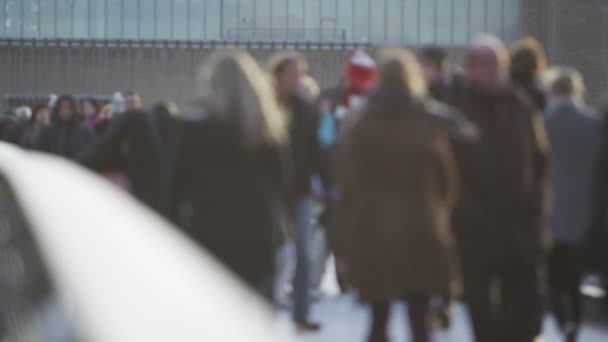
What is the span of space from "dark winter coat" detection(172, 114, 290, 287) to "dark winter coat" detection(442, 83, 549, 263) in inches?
53.2

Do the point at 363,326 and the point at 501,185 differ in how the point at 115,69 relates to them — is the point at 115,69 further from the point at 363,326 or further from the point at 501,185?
the point at 501,185

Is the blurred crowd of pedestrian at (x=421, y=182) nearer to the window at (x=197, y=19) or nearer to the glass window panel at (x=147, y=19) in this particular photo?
the window at (x=197, y=19)

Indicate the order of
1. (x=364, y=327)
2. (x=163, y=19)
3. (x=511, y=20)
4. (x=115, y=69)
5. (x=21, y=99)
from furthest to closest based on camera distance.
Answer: (x=163, y=19), (x=511, y=20), (x=21, y=99), (x=115, y=69), (x=364, y=327)

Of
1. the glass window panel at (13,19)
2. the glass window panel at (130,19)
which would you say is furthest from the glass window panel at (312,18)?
the glass window panel at (13,19)

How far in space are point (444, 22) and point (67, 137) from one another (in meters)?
44.3

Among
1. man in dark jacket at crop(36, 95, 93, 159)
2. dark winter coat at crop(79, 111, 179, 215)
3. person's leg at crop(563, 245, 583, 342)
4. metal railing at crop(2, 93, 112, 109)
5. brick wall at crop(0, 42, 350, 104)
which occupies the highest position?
dark winter coat at crop(79, 111, 179, 215)

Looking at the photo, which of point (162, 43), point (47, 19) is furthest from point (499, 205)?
point (47, 19)

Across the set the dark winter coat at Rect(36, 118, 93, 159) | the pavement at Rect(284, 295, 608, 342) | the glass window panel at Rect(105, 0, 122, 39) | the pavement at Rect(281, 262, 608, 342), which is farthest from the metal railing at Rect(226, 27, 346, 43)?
the pavement at Rect(284, 295, 608, 342)

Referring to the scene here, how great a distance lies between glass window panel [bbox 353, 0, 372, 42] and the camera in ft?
189

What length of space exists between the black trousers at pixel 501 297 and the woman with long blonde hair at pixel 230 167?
4.72 feet

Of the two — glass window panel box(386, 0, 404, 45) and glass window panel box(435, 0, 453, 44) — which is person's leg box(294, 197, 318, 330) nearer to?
glass window panel box(435, 0, 453, 44)

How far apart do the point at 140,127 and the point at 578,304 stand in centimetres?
315

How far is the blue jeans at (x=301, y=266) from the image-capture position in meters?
9.88

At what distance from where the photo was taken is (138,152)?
903 centimetres
